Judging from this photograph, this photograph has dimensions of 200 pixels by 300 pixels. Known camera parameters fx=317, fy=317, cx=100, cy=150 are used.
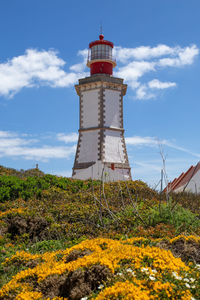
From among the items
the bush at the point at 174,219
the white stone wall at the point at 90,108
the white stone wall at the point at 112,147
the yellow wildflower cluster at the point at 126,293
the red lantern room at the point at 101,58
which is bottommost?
the yellow wildflower cluster at the point at 126,293

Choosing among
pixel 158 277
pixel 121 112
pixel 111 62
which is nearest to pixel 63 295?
pixel 158 277

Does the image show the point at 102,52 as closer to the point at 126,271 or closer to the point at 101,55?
the point at 101,55

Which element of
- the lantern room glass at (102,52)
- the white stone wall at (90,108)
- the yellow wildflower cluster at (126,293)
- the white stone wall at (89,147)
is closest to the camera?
the yellow wildflower cluster at (126,293)

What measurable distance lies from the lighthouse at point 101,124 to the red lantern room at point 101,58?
116cm

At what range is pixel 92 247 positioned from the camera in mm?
5523

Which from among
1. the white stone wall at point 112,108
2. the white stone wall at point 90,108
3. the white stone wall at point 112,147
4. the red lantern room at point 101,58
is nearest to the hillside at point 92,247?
the white stone wall at point 112,147

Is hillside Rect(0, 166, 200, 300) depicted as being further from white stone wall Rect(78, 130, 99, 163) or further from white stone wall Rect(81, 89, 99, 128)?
white stone wall Rect(81, 89, 99, 128)

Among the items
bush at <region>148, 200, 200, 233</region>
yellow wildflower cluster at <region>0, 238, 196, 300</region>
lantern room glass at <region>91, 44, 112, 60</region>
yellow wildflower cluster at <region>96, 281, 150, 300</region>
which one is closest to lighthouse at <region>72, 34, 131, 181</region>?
lantern room glass at <region>91, 44, 112, 60</region>

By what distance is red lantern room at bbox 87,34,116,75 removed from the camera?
32991 mm

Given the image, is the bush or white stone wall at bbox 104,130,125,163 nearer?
the bush

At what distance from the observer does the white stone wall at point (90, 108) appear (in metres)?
30.5

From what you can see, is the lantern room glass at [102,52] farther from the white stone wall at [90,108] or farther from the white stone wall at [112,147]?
the white stone wall at [112,147]

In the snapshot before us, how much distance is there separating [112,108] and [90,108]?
214 centimetres

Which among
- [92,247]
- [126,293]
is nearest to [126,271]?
[126,293]
